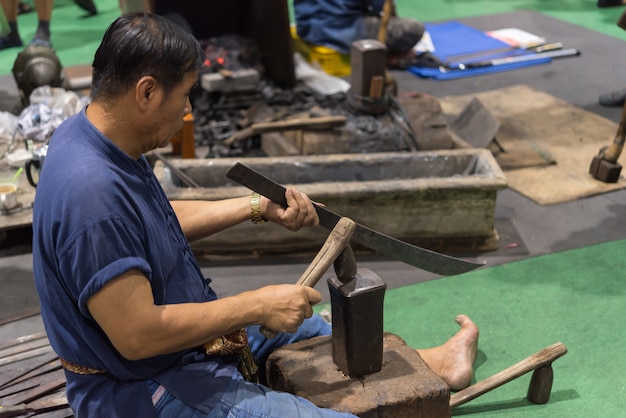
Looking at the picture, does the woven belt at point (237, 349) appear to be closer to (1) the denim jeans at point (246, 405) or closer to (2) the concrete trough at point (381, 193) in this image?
(1) the denim jeans at point (246, 405)

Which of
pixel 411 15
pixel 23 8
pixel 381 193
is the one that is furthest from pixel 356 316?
pixel 23 8

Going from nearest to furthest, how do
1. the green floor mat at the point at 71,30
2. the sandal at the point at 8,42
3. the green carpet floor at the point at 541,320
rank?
the green carpet floor at the point at 541,320 < the green floor mat at the point at 71,30 < the sandal at the point at 8,42

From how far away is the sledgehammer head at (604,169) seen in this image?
539 cm

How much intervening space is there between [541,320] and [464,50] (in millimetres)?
5096

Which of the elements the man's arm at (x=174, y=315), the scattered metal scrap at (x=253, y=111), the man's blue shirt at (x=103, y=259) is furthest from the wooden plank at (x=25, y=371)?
the scattered metal scrap at (x=253, y=111)

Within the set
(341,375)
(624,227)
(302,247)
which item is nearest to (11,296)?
(302,247)

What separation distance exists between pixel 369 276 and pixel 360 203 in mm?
1689

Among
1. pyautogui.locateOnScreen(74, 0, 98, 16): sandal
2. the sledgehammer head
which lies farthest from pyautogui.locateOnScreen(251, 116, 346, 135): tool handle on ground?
pyautogui.locateOnScreen(74, 0, 98, 16): sandal

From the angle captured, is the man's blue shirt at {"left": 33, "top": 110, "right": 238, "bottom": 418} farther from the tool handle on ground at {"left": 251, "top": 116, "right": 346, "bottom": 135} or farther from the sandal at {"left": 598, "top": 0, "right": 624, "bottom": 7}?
the sandal at {"left": 598, "top": 0, "right": 624, "bottom": 7}

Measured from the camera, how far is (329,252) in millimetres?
2602

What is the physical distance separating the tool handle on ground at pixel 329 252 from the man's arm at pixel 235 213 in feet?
0.35

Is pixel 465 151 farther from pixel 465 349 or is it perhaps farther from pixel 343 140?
pixel 465 349

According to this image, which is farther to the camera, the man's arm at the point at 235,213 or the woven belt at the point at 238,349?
the man's arm at the point at 235,213

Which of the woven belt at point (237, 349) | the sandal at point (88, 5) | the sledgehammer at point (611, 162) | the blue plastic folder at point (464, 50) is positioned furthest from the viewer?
the sandal at point (88, 5)
